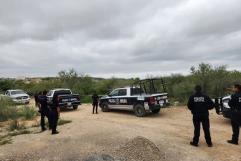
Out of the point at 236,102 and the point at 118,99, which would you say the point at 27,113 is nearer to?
the point at 118,99

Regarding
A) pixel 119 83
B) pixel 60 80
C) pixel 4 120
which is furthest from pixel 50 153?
pixel 60 80

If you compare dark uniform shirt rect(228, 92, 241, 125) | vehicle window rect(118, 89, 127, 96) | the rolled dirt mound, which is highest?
vehicle window rect(118, 89, 127, 96)

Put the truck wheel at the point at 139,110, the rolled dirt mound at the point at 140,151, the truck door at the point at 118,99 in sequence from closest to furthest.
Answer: the rolled dirt mound at the point at 140,151
the truck wheel at the point at 139,110
the truck door at the point at 118,99

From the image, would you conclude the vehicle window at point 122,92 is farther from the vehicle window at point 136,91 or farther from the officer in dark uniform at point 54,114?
the officer in dark uniform at point 54,114

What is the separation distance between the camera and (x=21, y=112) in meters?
20.6

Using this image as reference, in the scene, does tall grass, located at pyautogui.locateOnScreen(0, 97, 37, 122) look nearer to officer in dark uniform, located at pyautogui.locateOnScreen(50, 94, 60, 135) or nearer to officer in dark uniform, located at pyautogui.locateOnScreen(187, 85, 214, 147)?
officer in dark uniform, located at pyautogui.locateOnScreen(50, 94, 60, 135)

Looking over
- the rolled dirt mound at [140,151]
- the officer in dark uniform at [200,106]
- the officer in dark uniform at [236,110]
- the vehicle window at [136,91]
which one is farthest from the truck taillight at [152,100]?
the rolled dirt mound at [140,151]

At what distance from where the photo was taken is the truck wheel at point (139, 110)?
61.6 ft

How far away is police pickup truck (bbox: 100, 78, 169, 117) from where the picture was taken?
1847 cm

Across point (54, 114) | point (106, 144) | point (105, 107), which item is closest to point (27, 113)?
point (105, 107)

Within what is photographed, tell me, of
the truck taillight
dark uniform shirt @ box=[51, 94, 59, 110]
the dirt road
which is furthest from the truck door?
dark uniform shirt @ box=[51, 94, 59, 110]

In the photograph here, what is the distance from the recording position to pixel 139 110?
1905 cm

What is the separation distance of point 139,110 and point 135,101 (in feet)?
1.89

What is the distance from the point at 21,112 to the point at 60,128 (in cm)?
695
